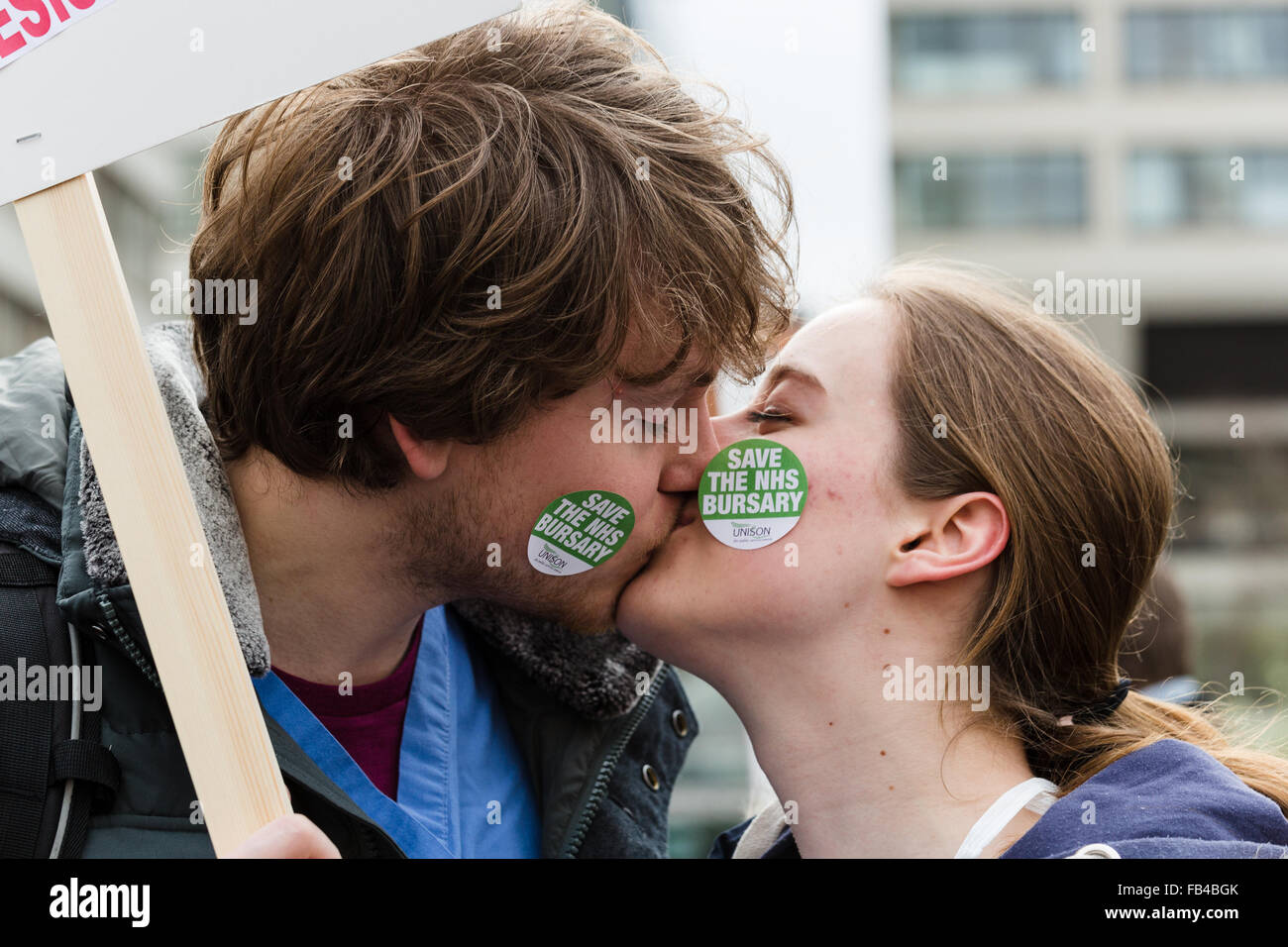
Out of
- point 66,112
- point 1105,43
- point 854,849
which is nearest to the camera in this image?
point 66,112

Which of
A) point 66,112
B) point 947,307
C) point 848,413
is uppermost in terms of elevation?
point 66,112

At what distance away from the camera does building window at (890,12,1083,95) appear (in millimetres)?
35938

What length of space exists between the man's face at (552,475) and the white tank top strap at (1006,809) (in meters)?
0.92

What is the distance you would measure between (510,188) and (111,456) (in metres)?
1.11

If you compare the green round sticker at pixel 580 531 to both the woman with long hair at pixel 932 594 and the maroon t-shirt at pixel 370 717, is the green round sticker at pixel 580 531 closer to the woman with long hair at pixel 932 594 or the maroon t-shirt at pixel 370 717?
the woman with long hair at pixel 932 594

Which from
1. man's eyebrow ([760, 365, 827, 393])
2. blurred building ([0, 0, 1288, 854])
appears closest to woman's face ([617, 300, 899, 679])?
man's eyebrow ([760, 365, 827, 393])

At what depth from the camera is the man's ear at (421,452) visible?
2.91m

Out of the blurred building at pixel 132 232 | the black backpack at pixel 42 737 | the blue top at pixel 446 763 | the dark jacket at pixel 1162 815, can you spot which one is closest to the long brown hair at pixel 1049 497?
the dark jacket at pixel 1162 815

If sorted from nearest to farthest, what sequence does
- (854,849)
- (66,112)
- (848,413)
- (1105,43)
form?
(66,112) → (854,849) → (848,413) → (1105,43)

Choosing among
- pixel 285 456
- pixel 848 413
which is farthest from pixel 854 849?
pixel 285 456

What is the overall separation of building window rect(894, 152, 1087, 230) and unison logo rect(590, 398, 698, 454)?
34583 mm

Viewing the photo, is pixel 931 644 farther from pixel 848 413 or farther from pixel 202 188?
pixel 202 188

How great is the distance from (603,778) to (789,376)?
1058mm
